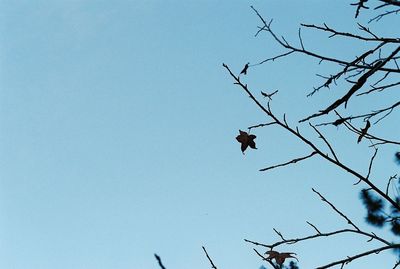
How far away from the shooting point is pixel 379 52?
230cm

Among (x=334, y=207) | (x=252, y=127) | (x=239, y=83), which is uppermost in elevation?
(x=239, y=83)

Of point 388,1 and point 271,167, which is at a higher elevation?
point 388,1

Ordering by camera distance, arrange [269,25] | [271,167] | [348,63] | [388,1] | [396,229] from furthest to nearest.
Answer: [396,229]
[269,25]
[348,63]
[388,1]
[271,167]

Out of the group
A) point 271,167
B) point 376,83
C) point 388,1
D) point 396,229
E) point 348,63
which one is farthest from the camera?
point 396,229

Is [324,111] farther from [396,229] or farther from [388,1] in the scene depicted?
[396,229]

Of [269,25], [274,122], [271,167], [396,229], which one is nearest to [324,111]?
[274,122]

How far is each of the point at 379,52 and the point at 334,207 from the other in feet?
2.65

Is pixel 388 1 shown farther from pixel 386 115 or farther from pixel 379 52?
pixel 386 115

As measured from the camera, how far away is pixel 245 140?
223 centimetres

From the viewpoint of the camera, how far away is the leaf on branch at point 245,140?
2.22 metres

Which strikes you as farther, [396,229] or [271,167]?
[396,229]

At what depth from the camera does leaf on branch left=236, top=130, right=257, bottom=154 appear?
2.22 m

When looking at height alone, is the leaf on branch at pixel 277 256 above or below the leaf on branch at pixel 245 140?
below

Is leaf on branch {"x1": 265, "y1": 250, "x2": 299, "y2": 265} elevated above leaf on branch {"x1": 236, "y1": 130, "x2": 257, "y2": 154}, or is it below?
below
